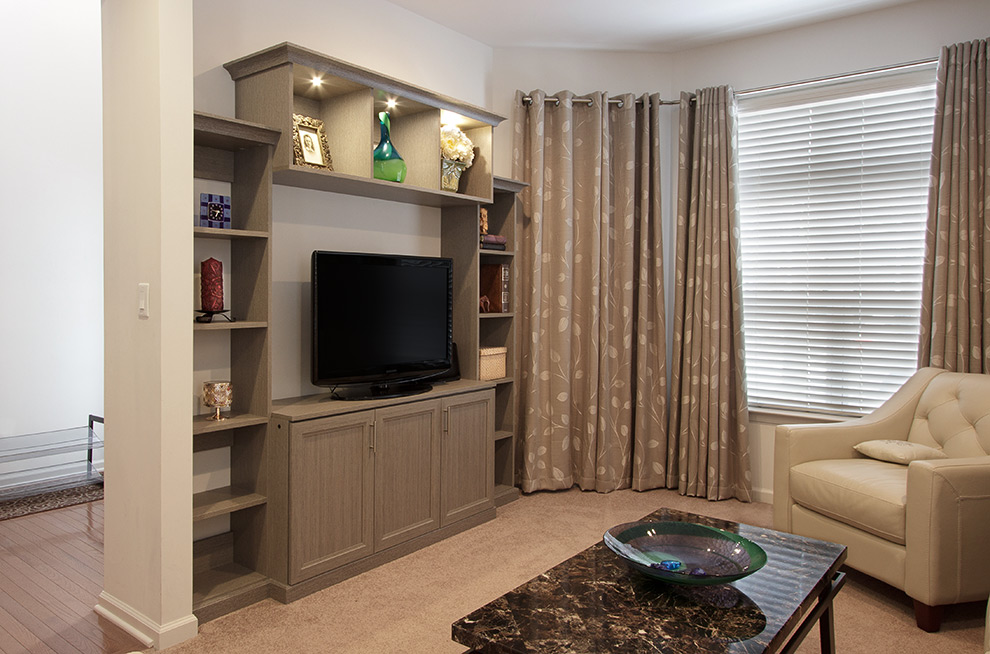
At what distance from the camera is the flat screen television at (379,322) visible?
3158 mm

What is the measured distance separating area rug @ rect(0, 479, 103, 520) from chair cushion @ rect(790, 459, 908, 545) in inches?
161

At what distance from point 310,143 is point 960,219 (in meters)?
3.18

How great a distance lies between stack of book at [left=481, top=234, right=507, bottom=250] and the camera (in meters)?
4.12

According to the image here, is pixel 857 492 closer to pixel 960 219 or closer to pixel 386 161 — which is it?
pixel 960 219

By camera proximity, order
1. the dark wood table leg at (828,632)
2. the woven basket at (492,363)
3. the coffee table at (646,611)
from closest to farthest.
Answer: the coffee table at (646,611) < the dark wood table leg at (828,632) < the woven basket at (492,363)

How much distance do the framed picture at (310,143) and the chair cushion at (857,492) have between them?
8.40ft

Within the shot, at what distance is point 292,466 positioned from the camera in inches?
111

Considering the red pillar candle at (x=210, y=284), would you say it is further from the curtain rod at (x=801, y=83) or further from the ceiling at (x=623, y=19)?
the curtain rod at (x=801, y=83)

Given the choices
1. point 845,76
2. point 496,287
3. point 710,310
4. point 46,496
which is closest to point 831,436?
point 710,310

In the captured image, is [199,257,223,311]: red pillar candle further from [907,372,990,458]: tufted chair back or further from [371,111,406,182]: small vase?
[907,372,990,458]: tufted chair back

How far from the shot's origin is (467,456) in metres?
3.75

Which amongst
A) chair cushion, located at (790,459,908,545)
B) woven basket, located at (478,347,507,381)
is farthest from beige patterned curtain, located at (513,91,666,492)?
chair cushion, located at (790,459,908,545)

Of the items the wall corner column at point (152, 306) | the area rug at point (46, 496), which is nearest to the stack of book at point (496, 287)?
the wall corner column at point (152, 306)

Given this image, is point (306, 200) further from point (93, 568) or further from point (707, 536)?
point (707, 536)
